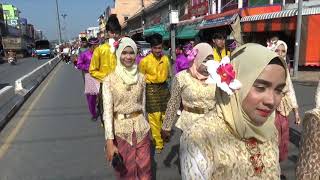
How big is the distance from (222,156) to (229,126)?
5.7 inches

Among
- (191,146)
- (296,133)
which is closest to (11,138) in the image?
(296,133)

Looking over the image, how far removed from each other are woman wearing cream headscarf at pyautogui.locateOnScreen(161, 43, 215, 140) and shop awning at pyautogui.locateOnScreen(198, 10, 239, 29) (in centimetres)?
1655

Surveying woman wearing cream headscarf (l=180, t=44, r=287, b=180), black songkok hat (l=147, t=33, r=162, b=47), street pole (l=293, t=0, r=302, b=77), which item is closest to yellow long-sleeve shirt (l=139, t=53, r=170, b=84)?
black songkok hat (l=147, t=33, r=162, b=47)

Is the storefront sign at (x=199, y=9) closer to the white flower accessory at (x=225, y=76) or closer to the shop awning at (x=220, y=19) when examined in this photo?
the shop awning at (x=220, y=19)

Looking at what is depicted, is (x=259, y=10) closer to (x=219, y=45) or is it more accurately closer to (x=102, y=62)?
(x=102, y=62)

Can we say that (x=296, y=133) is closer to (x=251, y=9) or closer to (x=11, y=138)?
(x=11, y=138)

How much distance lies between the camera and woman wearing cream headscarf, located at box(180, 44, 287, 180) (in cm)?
189


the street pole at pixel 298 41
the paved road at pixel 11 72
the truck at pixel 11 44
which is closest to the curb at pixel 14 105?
the paved road at pixel 11 72

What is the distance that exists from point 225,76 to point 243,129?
26cm

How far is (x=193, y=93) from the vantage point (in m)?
4.32

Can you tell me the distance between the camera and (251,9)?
69.7 ft

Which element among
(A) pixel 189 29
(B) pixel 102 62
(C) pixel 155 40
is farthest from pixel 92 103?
(A) pixel 189 29

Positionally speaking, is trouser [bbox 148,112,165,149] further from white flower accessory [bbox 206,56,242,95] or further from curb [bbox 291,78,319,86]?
curb [bbox 291,78,319,86]

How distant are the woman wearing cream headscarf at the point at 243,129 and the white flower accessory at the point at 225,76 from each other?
3 cm
